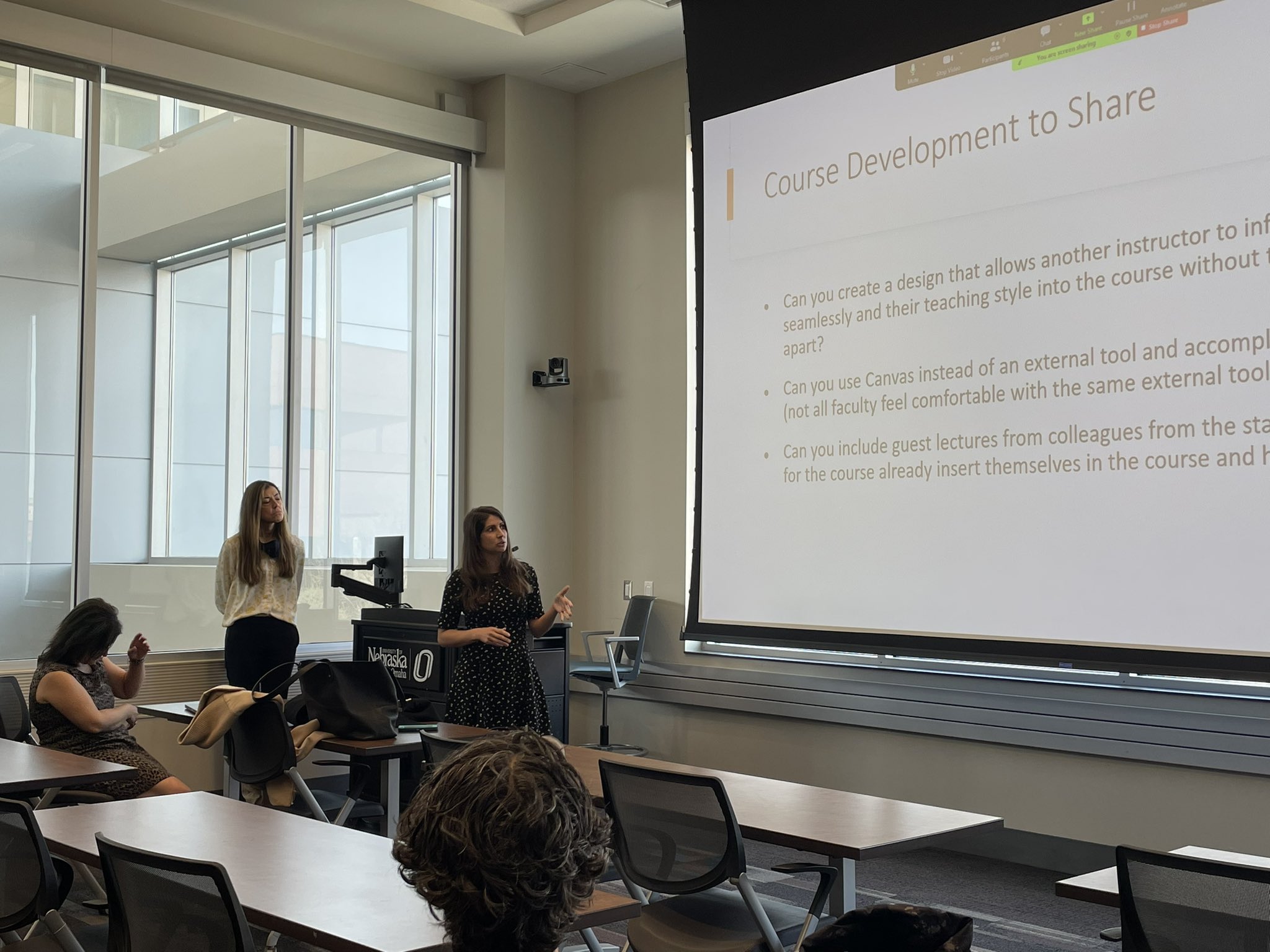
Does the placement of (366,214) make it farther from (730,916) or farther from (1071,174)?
(730,916)

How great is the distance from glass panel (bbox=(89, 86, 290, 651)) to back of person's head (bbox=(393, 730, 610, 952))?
5122 millimetres

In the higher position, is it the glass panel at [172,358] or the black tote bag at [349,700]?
the glass panel at [172,358]

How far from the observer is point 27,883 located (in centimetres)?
259

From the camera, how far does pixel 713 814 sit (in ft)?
8.89

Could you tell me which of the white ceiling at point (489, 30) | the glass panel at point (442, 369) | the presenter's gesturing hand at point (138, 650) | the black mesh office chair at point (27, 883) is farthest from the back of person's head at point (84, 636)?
the white ceiling at point (489, 30)

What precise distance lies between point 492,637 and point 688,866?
78.9 inches

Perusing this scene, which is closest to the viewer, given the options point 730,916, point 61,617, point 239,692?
point 730,916

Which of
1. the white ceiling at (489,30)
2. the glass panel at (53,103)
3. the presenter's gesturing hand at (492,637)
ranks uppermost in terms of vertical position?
the white ceiling at (489,30)

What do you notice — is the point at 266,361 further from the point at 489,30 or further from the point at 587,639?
the point at 587,639

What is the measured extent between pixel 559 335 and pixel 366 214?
4.34 feet

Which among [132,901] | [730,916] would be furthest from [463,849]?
[730,916]

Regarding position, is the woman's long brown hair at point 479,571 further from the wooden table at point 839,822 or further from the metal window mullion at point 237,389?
the metal window mullion at point 237,389

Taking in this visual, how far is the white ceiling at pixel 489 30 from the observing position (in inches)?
244

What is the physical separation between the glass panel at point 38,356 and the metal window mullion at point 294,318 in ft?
3.59
